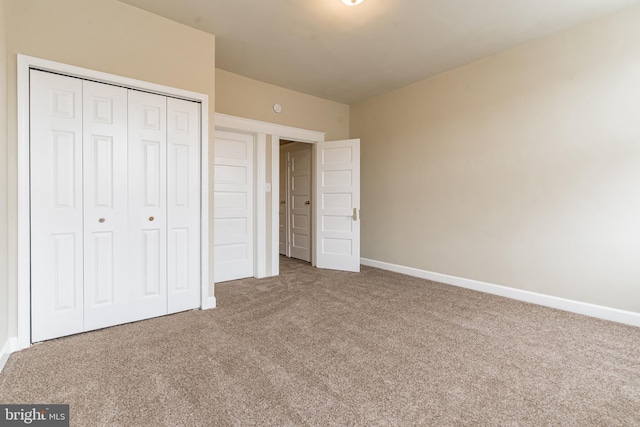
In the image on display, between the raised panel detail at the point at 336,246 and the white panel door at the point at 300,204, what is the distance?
23.4 inches

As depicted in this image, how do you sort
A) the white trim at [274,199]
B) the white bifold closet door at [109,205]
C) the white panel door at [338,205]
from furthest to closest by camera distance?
the white panel door at [338,205] < the white trim at [274,199] < the white bifold closet door at [109,205]

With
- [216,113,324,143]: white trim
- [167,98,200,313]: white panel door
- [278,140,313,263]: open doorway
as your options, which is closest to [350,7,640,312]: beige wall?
[216,113,324,143]: white trim

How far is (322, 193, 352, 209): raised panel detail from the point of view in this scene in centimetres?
478

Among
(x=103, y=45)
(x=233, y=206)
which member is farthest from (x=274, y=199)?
(x=103, y=45)

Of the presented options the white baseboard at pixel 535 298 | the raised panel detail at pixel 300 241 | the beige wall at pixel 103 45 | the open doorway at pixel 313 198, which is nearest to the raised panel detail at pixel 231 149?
the open doorway at pixel 313 198

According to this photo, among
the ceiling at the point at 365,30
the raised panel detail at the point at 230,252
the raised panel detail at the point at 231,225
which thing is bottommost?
the raised panel detail at the point at 230,252

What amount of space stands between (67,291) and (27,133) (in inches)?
48.8

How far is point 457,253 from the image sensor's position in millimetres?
3994

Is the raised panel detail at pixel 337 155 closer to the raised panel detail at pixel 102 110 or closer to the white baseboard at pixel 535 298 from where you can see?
the white baseboard at pixel 535 298

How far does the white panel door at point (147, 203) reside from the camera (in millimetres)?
2688

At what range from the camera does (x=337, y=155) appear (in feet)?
16.0

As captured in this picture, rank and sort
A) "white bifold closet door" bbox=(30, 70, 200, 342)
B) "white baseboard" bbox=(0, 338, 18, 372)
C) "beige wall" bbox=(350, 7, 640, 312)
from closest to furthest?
"white baseboard" bbox=(0, 338, 18, 372) < "white bifold closet door" bbox=(30, 70, 200, 342) < "beige wall" bbox=(350, 7, 640, 312)

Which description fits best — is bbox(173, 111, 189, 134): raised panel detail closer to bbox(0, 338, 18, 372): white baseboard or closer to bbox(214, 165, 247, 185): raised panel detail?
bbox(214, 165, 247, 185): raised panel detail

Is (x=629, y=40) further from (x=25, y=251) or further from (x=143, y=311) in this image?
(x=25, y=251)
